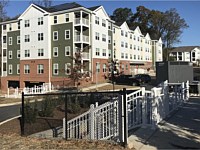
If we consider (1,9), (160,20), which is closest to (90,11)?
(1,9)

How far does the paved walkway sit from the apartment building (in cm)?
3023

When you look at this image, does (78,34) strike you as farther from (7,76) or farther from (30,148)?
(30,148)

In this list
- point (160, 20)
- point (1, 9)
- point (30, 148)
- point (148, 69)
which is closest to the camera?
point (30, 148)

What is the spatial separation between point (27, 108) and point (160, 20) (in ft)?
281

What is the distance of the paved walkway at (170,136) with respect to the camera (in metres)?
7.65

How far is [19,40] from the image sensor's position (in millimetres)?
49969

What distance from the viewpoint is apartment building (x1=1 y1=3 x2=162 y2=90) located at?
43.6 meters

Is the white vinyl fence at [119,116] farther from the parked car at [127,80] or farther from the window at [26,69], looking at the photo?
the window at [26,69]

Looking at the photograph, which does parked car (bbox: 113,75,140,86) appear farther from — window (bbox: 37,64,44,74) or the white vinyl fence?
the white vinyl fence

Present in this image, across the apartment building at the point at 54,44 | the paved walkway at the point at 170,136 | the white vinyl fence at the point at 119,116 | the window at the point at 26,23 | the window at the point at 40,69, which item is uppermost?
the window at the point at 26,23

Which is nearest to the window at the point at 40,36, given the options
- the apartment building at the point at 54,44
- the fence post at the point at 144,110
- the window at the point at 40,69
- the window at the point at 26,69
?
the apartment building at the point at 54,44

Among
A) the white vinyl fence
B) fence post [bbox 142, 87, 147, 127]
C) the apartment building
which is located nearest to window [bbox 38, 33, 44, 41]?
the apartment building

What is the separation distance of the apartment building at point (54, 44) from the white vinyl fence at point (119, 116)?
29.3 metres

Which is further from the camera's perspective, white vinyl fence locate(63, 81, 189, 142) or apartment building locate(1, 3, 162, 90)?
apartment building locate(1, 3, 162, 90)
